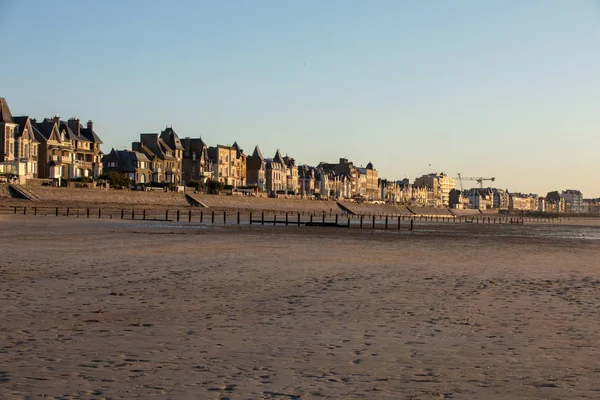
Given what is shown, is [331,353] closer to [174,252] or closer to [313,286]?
[313,286]

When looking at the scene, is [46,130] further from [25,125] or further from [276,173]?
[276,173]

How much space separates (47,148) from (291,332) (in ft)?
333

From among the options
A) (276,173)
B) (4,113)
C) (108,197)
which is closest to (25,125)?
(4,113)

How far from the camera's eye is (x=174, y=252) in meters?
28.9

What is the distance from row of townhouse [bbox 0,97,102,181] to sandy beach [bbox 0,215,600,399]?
227 ft

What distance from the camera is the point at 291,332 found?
464 inches

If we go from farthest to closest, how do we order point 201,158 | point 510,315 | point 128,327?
1. point 201,158
2. point 510,315
3. point 128,327

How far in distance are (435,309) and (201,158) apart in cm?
13849

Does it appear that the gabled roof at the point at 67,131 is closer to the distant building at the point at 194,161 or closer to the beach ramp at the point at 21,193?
the distant building at the point at 194,161

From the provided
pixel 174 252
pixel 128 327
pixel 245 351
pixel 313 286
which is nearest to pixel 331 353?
pixel 245 351

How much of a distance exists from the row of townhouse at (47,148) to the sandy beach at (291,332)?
6911cm

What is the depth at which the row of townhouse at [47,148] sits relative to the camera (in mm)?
94438

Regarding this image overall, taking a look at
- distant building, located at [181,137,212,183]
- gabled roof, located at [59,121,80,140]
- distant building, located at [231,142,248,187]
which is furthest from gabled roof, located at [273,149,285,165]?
gabled roof, located at [59,121,80,140]

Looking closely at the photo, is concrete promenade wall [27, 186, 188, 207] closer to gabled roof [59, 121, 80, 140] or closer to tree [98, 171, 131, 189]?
tree [98, 171, 131, 189]
